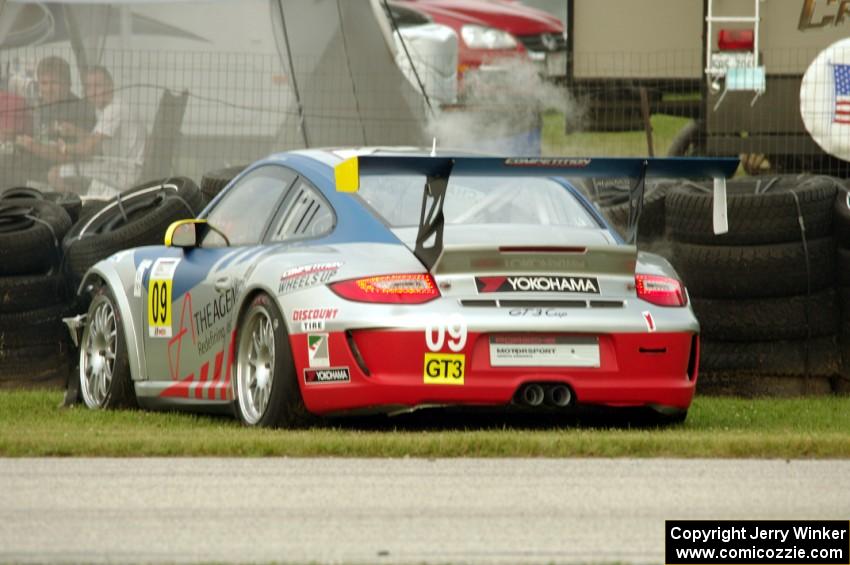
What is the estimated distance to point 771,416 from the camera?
980cm

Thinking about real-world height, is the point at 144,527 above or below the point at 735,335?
above

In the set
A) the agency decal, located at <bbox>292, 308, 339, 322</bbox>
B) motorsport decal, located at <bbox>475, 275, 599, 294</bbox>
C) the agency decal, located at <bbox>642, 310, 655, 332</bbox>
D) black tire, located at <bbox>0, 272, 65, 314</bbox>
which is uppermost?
motorsport decal, located at <bbox>475, 275, 599, 294</bbox>

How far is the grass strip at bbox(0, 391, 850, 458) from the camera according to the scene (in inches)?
293

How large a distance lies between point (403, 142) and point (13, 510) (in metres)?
9.84

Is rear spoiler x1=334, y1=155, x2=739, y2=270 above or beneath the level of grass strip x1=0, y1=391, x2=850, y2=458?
above

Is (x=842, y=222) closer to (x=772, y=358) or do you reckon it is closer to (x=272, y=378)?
(x=772, y=358)

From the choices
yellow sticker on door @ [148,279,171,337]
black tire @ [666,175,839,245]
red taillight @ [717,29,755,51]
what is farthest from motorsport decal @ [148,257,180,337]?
red taillight @ [717,29,755,51]

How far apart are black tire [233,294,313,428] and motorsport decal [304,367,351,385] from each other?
92 mm

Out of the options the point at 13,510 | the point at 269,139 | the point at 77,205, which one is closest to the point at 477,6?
the point at 269,139

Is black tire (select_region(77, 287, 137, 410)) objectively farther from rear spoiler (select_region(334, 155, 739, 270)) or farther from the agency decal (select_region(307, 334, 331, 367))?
rear spoiler (select_region(334, 155, 739, 270))

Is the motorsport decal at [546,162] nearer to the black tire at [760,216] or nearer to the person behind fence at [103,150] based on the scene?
the black tire at [760,216]

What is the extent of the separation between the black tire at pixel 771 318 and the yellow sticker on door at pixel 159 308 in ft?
10.6

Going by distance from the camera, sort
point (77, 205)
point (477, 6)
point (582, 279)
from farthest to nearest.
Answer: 1. point (477, 6)
2. point (77, 205)
3. point (582, 279)

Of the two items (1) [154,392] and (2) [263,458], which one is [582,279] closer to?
(2) [263,458]
